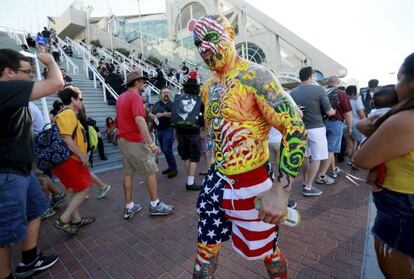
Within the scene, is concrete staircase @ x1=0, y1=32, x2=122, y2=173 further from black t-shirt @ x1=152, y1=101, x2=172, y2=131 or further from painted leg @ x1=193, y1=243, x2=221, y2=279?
painted leg @ x1=193, y1=243, x2=221, y2=279

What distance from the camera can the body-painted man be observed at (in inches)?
53.8

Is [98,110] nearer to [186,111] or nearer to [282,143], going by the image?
[186,111]

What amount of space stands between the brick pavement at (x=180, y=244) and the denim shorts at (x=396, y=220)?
43.5 inches

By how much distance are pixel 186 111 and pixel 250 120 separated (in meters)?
3.28

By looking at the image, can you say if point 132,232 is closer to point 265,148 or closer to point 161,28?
point 265,148

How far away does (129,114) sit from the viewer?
350 cm

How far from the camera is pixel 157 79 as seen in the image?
1246 cm

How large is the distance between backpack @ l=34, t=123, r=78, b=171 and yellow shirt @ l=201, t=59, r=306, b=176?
2396 millimetres

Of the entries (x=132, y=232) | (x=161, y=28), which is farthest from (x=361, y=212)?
(x=161, y=28)

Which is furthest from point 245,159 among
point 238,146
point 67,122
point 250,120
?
point 67,122

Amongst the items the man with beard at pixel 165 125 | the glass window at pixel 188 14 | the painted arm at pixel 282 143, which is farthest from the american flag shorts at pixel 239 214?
the glass window at pixel 188 14

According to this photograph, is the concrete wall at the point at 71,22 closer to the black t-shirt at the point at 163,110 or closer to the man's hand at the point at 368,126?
the black t-shirt at the point at 163,110

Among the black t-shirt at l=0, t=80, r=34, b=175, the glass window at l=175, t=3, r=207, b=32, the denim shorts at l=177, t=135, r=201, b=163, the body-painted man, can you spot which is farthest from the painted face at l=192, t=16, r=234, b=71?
the glass window at l=175, t=3, r=207, b=32

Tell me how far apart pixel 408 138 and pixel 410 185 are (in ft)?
0.93
